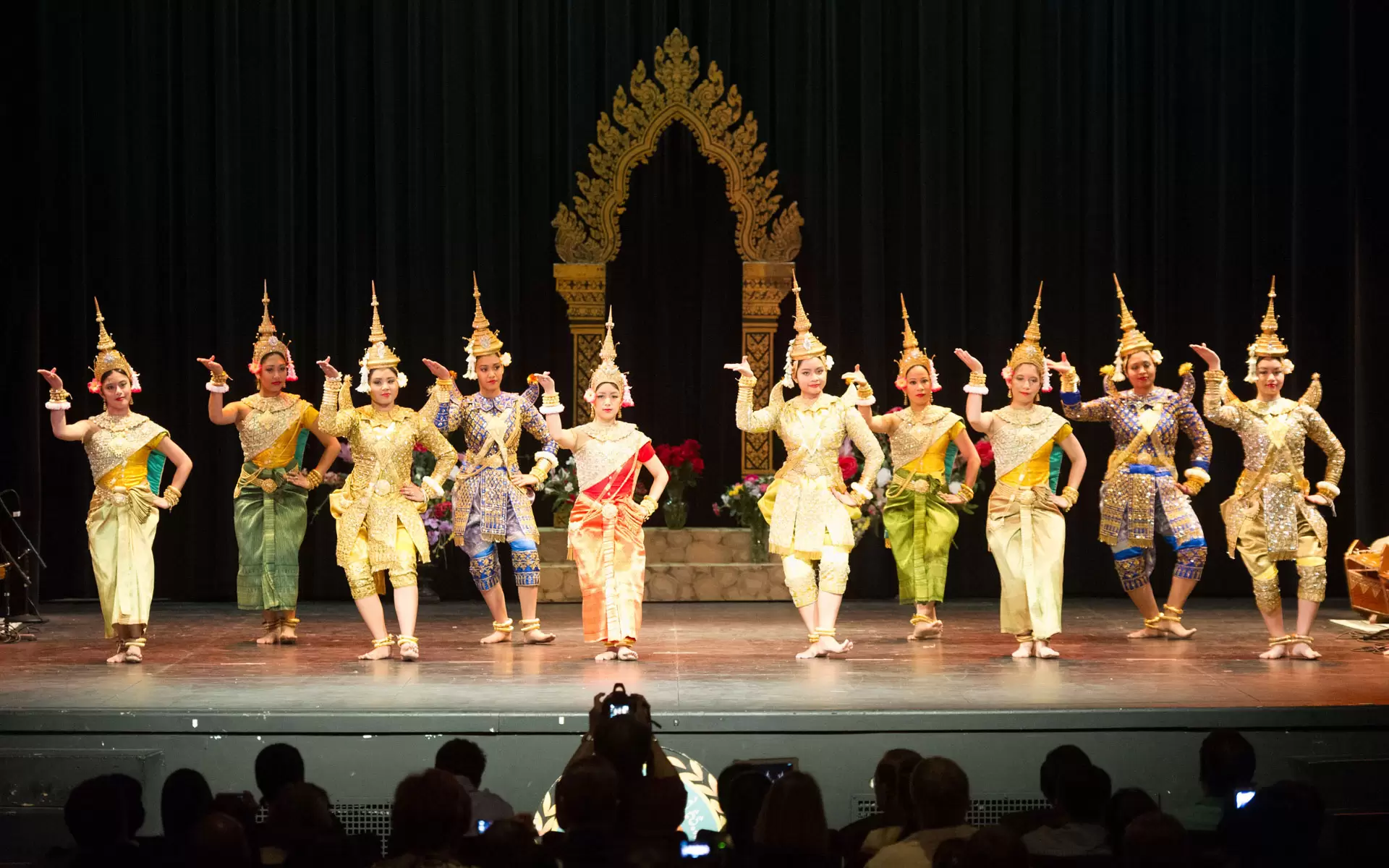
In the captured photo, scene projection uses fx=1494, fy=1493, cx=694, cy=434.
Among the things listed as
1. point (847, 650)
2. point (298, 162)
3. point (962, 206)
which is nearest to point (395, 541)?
point (847, 650)

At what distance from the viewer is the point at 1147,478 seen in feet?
24.9

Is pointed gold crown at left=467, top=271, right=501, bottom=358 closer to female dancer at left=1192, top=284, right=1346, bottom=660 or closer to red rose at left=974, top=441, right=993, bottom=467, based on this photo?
red rose at left=974, top=441, right=993, bottom=467

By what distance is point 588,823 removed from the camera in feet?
10.2

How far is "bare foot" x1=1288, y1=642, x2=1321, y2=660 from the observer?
6781 millimetres

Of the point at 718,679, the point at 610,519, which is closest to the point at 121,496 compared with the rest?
the point at 610,519

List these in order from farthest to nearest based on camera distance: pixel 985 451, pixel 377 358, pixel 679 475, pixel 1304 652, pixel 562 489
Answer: pixel 679 475 < pixel 562 489 < pixel 985 451 < pixel 377 358 < pixel 1304 652

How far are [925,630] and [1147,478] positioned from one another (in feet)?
4.48

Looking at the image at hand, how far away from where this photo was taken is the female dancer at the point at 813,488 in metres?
6.87

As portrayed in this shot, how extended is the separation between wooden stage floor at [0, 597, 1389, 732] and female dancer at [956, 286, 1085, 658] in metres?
0.23

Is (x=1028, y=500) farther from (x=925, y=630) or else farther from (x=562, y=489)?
(x=562, y=489)

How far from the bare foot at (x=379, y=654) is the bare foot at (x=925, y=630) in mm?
A: 2594

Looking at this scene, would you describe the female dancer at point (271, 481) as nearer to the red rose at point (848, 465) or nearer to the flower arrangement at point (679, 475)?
the flower arrangement at point (679, 475)

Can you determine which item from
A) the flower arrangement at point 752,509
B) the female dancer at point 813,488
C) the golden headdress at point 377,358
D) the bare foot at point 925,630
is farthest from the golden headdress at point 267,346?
the bare foot at point 925,630

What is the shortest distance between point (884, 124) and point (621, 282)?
207 cm
